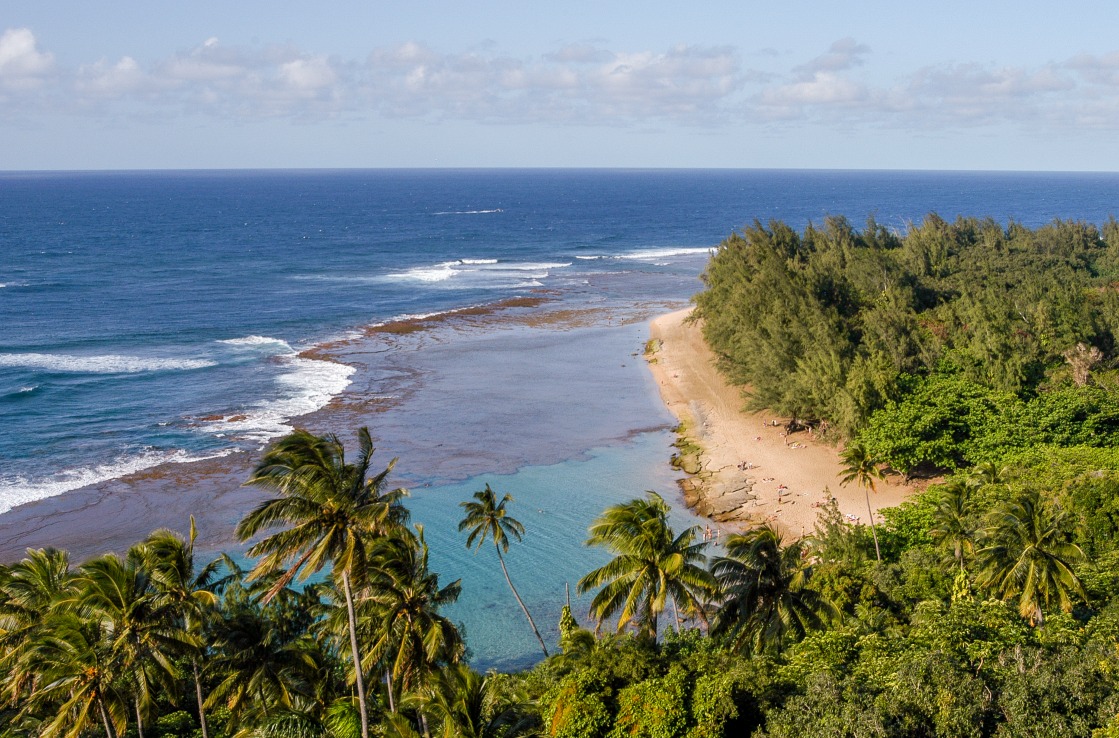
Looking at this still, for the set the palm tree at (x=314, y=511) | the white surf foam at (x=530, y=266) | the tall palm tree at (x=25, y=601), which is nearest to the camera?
the palm tree at (x=314, y=511)

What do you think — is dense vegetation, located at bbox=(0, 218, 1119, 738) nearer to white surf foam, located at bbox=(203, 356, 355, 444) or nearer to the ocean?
the ocean

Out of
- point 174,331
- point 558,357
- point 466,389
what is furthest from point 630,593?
point 174,331

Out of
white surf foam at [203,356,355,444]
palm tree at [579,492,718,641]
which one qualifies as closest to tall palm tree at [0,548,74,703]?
palm tree at [579,492,718,641]

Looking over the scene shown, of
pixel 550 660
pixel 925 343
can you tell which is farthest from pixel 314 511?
pixel 925 343

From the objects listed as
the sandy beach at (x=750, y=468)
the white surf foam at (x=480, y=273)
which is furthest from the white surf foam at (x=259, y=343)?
the white surf foam at (x=480, y=273)

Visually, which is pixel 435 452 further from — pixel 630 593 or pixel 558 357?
pixel 630 593

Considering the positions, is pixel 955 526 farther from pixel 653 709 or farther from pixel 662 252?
pixel 662 252

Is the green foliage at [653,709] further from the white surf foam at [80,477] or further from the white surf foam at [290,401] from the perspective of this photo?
the white surf foam at [290,401]
